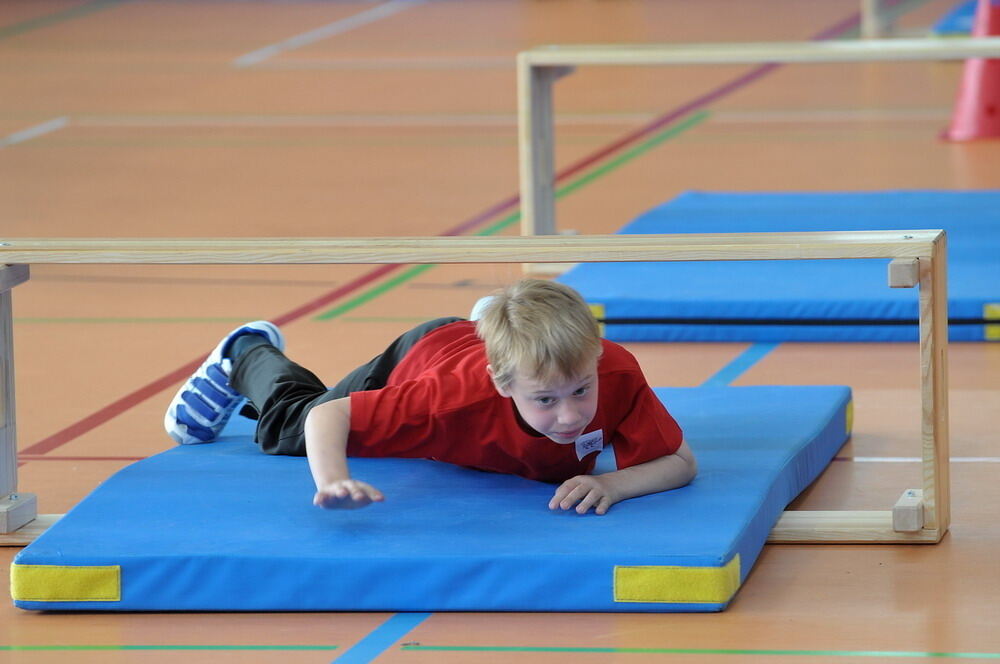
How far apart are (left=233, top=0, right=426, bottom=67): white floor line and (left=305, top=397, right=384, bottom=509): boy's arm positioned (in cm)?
931

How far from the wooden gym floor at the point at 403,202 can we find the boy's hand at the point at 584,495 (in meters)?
0.25

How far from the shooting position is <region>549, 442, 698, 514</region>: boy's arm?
3.09m

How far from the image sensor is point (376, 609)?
294cm

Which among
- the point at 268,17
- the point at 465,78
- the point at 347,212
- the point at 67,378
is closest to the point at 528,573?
the point at 67,378

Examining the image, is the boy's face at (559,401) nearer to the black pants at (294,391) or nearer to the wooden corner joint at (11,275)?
the black pants at (294,391)

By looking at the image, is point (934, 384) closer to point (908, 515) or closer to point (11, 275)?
point (908, 515)

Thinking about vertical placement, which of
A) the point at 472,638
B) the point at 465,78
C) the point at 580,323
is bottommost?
the point at 472,638

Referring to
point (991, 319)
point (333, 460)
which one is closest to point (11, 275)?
point (333, 460)

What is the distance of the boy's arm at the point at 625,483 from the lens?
309 cm

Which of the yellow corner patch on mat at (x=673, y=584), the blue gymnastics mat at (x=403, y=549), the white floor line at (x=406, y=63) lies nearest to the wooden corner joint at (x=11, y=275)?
the blue gymnastics mat at (x=403, y=549)

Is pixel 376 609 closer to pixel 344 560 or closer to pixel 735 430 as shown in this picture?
pixel 344 560

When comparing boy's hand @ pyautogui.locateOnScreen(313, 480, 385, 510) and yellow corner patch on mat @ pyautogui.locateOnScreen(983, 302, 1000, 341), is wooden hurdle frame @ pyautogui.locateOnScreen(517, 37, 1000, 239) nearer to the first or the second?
yellow corner patch on mat @ pyautogui.locateOnScreen(983, 302, 1000, 341)

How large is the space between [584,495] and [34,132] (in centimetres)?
723

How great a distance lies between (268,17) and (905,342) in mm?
10684
